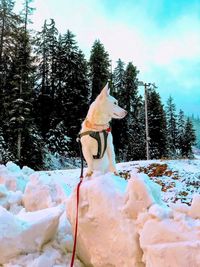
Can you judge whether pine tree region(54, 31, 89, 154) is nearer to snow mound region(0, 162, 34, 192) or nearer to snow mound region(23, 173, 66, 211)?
snow mound region(0, 162, 34, 192)

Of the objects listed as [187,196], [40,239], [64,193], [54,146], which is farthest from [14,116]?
[40,239]

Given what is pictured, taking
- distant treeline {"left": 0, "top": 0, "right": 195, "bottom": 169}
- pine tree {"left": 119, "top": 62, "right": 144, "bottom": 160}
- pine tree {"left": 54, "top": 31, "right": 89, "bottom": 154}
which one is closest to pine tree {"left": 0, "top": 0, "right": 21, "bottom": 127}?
distant treeline {"left": 0, "top": 0, "right": 195, "bottom": 169}

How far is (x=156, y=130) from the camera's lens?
36500mm

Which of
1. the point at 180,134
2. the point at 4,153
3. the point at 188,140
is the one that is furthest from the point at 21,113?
the point at 180,134

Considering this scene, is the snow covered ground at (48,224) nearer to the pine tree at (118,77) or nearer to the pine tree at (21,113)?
the pine tree at (21,113)

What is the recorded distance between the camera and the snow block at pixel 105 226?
3.09 meters

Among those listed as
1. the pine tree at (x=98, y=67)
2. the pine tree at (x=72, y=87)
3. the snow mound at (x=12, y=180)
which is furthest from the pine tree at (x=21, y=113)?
the snow mound at (x=12, y=180)

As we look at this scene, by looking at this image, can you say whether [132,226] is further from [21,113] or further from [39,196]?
[21,113]

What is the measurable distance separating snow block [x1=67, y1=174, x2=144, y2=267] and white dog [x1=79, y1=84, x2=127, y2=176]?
106 centimetres

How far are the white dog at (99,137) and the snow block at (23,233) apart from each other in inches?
44.1

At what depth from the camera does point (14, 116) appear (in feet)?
73.6

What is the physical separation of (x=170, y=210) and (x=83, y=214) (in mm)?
988

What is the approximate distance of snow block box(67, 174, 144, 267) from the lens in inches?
121

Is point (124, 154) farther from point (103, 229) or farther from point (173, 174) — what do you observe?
point (103, 229)
